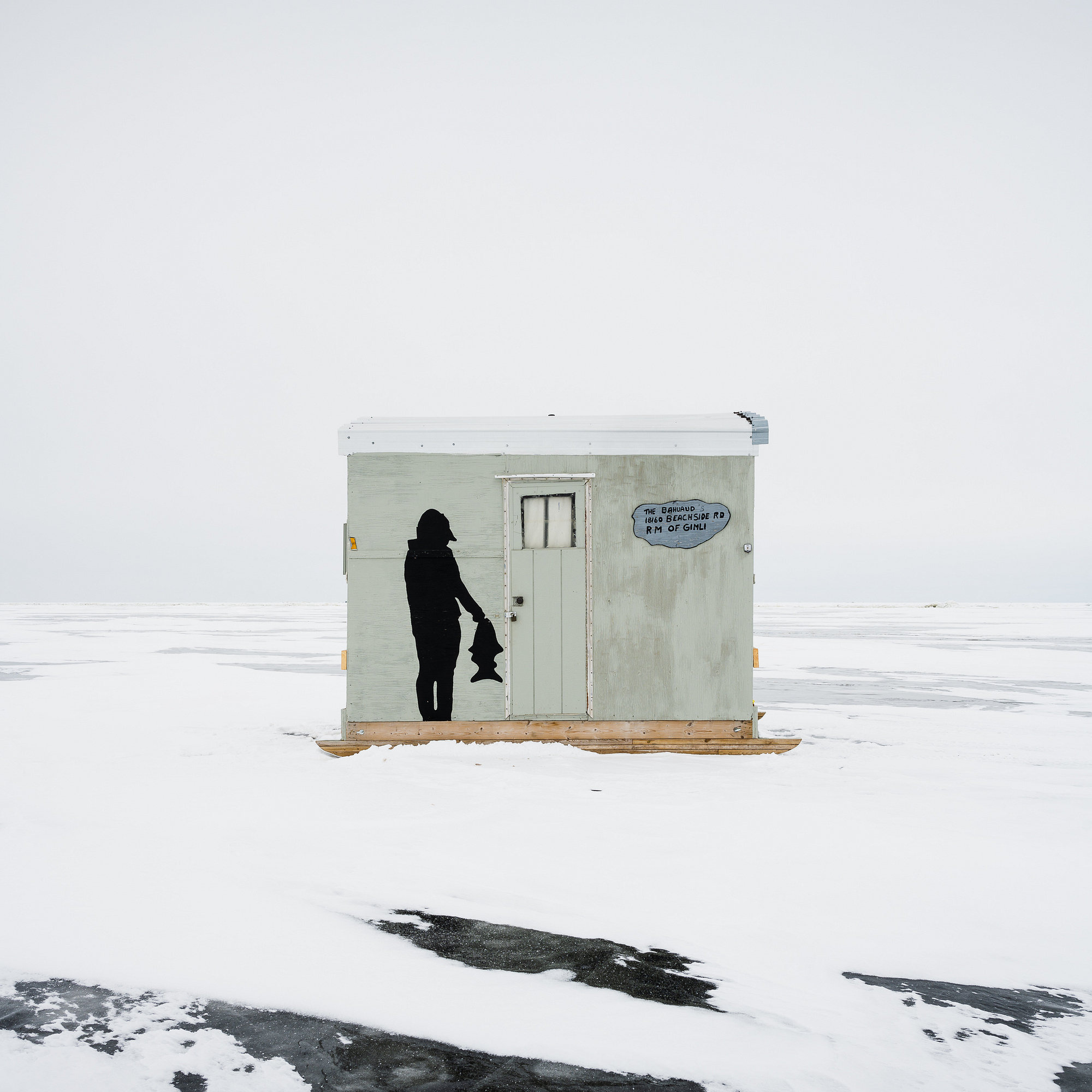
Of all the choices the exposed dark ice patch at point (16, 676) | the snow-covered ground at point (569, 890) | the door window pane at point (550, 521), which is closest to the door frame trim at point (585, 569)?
the door window pane at point (550, 521)

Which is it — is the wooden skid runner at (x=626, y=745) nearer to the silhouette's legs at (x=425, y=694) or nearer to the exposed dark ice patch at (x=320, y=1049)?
the silhouette's legs at (x=425, y=694)

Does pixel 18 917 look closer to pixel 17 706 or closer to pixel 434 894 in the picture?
pixel 434 894

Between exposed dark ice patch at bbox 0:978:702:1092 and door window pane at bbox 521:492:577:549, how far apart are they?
4769 mm

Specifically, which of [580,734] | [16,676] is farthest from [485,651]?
[16,676]

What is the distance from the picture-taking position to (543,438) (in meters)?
7.18

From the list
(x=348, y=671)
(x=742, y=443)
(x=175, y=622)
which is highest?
(x=742, y=443)

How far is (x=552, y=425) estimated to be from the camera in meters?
7.21

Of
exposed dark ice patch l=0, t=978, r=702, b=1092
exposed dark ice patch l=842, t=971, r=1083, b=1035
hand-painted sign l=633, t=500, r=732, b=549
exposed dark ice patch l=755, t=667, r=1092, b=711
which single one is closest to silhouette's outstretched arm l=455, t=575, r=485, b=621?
hand-painted sign l=633, t=500, r=732, b=549

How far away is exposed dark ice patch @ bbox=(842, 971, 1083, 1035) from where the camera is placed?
9.62ft

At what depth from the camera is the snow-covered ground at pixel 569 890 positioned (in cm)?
271

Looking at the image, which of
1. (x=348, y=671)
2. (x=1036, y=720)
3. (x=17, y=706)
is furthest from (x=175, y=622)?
Answer: (x=1036, y=720)

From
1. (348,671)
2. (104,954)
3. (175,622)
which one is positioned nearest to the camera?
(104,954)

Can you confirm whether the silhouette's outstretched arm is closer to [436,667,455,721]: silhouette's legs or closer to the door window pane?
[436,667,455,721]: silhouette's legs

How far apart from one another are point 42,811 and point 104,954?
268 centimetres
